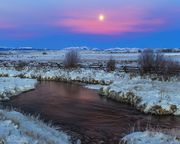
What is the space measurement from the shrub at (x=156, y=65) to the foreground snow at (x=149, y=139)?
2446 centimetres

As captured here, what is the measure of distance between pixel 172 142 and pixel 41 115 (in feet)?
26.5

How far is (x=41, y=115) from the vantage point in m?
17.9

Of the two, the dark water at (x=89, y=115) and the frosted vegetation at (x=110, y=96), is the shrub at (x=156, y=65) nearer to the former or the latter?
the frosted vegetation at (x=110, y=96)

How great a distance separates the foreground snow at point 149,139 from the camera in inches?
462

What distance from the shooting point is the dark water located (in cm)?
1432

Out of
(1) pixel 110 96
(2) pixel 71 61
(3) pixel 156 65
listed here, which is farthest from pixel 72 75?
(1) pixel 110 96

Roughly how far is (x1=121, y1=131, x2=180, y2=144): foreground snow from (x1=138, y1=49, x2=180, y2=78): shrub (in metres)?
24.5

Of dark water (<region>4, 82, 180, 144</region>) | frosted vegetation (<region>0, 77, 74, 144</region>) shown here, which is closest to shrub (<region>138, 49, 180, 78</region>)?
dark water (<region>4, 82, 180, 144</region>)

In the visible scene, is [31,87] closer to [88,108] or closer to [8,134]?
[88,108]

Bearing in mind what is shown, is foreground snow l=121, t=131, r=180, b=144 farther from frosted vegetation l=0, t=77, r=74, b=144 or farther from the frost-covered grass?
the frost-covered grass

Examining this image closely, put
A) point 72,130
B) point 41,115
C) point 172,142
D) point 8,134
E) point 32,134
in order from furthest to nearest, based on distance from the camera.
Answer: point 41,115 < point 72,130 < point 172,142 < point 32,134 < point 8,134

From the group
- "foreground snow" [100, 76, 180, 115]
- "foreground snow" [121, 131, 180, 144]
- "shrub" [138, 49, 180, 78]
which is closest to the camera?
"foreground snow" [121, 131, 180, 144]

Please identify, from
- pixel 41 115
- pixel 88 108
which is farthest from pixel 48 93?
pixel 41 115

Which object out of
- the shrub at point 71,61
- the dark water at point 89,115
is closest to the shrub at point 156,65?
the shrub at point 71,61
